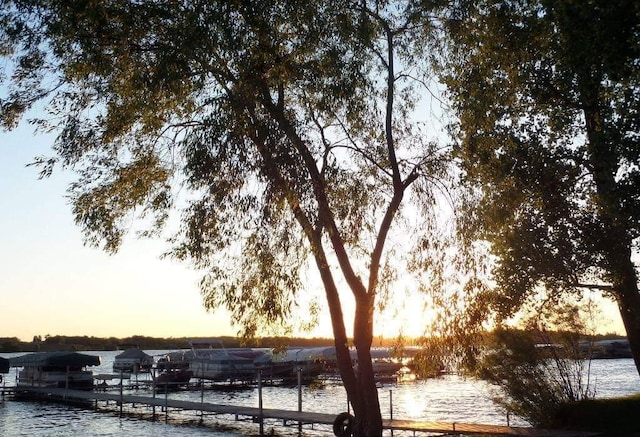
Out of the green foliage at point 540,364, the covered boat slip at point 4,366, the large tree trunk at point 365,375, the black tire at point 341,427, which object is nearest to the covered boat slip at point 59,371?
the covered boat slip at point 4,366

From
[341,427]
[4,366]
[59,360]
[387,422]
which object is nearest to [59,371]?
[59,360]

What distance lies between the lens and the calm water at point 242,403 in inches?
1471

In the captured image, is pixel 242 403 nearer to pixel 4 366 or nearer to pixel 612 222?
pixel 4 366

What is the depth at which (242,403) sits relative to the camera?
55.6 meters

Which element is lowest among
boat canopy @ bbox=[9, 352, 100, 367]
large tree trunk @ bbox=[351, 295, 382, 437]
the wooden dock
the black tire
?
the wooden dock

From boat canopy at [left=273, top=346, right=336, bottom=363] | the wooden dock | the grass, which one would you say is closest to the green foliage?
the grass

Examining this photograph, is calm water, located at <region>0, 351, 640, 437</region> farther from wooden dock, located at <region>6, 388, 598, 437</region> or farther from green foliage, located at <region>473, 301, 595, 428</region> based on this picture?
green foliage, located at <region>473, 301, 595, 428</region>

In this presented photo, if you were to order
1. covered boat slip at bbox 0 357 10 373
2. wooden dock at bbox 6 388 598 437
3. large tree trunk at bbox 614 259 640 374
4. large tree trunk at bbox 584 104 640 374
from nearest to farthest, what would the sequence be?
large tree trunk at bbox 584 104 640 374 < large tree trunk at bbox 614 259 640 374 < wooden dock at bbox 6 388 598 437 < covered boat slip at bbox 0 357 10 373

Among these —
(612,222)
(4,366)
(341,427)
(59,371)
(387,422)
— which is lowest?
(387,422)

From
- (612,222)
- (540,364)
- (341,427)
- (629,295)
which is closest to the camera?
(612,222)

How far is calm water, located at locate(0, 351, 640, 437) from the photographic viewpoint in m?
37.4

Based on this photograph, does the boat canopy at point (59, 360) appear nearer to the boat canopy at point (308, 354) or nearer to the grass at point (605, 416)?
the boat canopy at point (308, 354)

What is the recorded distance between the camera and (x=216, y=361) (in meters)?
74.1

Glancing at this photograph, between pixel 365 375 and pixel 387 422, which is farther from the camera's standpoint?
pixel 387 422
